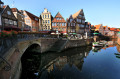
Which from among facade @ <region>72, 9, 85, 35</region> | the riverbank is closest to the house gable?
the riverbank

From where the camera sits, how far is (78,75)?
40.0 ft

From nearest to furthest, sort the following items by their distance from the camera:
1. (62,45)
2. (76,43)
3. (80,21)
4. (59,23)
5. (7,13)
Result: 1. (7,13)
2. (62,45)
3. (76,43)
4. (59,23)
5. (80,21)

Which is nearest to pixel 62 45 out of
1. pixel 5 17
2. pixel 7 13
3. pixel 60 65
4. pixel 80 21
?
pixel 60 65

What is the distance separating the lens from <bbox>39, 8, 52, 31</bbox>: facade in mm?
40966

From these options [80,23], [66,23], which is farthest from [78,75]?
[80,23]

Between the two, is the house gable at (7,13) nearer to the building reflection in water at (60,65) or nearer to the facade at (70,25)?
the building reflection in water at (60,65)

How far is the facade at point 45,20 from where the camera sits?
1613 inches

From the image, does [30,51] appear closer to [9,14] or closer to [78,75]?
[9,14]

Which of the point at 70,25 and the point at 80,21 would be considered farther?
the point at 80,21

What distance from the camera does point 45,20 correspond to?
41812 millimetres

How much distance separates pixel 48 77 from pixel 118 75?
13.3m

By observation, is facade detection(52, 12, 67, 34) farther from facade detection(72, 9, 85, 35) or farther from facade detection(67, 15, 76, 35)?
facade detection(72, 9, 85, 35)

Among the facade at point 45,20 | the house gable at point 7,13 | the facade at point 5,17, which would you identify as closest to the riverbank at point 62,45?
the facade at point 45,20

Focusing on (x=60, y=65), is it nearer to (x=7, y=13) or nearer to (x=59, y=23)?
(x=7, y=13)
